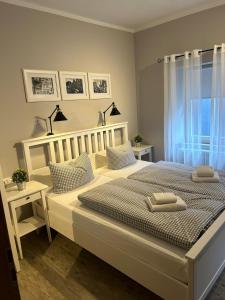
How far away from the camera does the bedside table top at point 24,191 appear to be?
7.24ft

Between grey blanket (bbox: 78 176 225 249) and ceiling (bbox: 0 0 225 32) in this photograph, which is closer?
grey blanket (bbox: 78 176 225 249)

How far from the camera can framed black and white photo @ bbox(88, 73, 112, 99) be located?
3297mm

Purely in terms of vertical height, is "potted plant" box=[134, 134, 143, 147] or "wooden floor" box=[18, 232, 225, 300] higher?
"potted plant" box=[134, 134, 143, 147]

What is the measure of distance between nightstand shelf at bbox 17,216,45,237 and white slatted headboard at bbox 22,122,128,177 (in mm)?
532

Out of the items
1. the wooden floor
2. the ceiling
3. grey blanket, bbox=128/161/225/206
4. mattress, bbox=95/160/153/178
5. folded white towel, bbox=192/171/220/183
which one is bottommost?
the wooden floor

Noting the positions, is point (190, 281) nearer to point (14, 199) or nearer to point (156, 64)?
point (14, 199)

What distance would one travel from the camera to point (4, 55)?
7.89ft

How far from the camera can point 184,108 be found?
132 inches

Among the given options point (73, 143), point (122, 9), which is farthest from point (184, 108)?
point (73, 143)

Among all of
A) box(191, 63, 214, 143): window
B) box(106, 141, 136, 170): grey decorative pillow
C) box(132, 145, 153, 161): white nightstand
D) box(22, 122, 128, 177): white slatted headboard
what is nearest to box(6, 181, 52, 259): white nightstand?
box(22, 122, 128, 177): white slatted headboard

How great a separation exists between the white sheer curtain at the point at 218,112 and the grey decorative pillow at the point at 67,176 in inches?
71.4

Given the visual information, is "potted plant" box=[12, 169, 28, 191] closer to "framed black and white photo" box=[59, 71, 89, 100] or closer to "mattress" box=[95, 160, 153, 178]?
"mattress" box=[95, 160, 153, 178]

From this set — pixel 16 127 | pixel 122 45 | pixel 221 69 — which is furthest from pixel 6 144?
Result: pixel 221 69

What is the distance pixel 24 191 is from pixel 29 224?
456 millimetres
